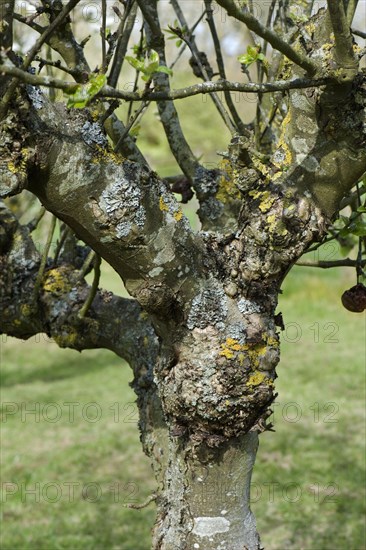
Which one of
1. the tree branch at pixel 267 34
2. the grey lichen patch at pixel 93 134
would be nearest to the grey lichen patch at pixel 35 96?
the grey lichen patch at pixel 93 134

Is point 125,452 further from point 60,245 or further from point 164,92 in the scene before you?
point 164,92

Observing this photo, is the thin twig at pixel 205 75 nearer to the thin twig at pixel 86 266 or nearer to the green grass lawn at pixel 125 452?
the thin twig at pixel 86 266

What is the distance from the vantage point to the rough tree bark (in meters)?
1.64

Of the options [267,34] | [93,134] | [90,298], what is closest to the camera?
[267,34]

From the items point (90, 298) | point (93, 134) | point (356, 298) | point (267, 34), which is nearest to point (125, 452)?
point (90, 298)

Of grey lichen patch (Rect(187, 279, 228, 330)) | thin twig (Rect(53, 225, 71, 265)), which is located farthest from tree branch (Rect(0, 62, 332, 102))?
thin twig (Rect(53, 225, 71, 265))

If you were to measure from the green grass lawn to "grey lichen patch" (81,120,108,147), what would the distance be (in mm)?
3086

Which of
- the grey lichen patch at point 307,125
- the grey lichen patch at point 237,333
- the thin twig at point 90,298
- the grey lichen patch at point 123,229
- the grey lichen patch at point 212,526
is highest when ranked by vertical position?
the grey lichen patch at point 307,125

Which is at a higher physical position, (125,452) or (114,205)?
(125,452)

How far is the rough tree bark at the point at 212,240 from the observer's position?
164 cm

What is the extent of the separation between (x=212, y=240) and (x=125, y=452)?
13.3 feet

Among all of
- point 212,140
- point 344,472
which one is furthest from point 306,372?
point 212,140

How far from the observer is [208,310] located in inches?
72.6

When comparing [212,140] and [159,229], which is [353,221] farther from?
[212,140]
